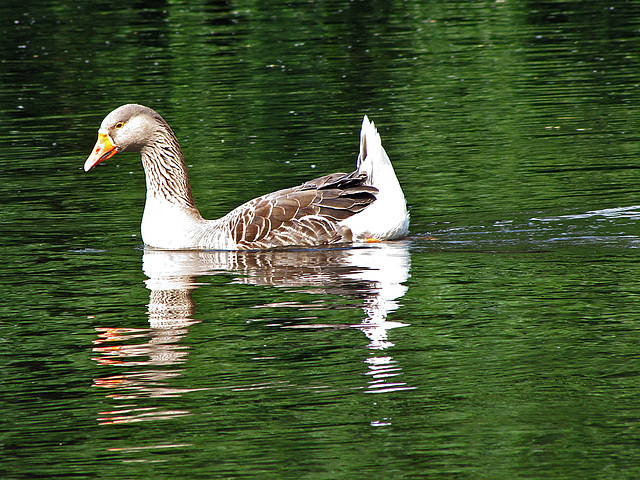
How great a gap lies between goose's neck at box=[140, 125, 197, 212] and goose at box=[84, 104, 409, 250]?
0.6 inches

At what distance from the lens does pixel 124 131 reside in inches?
501

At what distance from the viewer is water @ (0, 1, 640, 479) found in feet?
21.6

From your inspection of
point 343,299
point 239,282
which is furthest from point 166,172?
point 343,299

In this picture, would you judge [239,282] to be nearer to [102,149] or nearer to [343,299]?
[343,299]

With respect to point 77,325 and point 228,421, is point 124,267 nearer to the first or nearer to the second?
point 77,325

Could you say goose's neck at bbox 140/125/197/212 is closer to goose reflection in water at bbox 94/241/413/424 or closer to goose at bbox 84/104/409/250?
A: goose at bbox 84/104/409/250

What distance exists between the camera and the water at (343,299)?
6590 mm

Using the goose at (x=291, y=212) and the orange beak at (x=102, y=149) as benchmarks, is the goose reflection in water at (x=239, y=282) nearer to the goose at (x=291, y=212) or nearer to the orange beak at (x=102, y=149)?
the goose at (x=291, y=212)

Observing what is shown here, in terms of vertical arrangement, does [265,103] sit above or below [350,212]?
above

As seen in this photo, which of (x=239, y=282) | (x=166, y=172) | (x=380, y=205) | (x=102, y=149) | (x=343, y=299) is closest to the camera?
(x=343, y=299)

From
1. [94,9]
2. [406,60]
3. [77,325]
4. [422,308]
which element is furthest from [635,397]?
[94,9]

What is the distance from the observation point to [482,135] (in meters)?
18.3

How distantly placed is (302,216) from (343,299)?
2634mm

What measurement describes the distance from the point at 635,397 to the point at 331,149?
11362 millimetres
